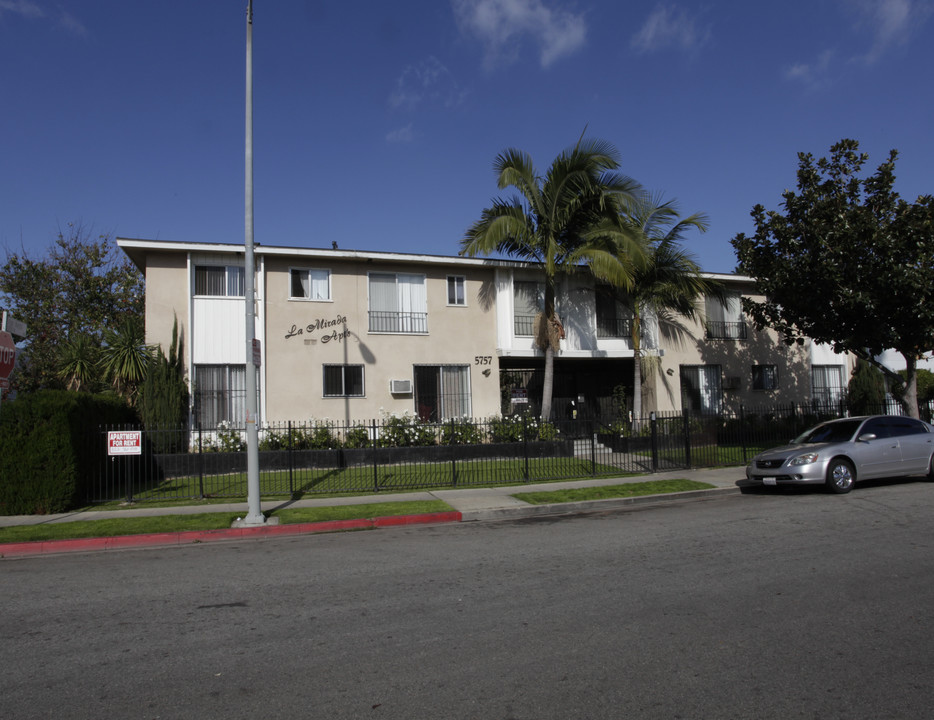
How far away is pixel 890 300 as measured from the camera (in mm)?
16062

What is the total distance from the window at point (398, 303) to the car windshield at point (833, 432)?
11200 mm

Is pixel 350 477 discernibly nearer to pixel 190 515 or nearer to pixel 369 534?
pixel 190 515

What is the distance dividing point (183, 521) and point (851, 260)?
15251 millimetres

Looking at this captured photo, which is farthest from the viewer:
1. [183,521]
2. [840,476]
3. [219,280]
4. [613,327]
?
[613,327]

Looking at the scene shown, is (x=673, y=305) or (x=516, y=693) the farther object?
(x=673, y=305)

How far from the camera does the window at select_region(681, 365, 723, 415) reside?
2406 cm

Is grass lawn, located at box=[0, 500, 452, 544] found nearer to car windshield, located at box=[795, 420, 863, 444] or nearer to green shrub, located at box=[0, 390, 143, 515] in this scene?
green shrub, located at box=[0, 390, 143, 515]

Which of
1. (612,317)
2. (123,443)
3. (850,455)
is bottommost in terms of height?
(850,455)

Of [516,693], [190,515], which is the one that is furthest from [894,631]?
[190,515]

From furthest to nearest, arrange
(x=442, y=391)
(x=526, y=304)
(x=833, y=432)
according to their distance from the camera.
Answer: (x=526, y=304) < (x=442, y=391) < (x=833, y=432)

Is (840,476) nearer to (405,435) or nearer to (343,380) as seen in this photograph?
(405,435)

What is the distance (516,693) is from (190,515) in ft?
30.6

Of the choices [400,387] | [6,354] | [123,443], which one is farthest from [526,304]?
[6,354]

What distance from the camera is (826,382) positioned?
26.2 m
